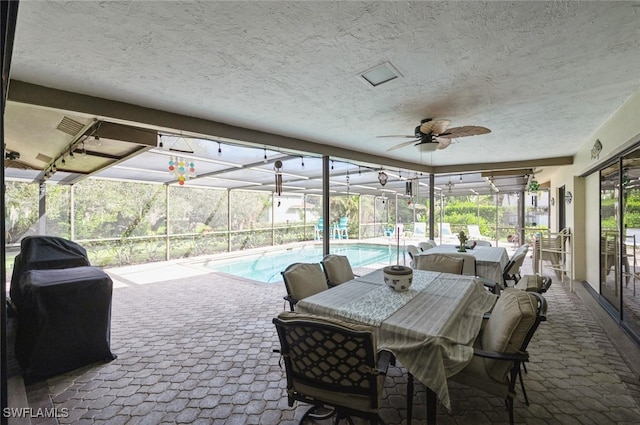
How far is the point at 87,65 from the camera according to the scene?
2.08 m

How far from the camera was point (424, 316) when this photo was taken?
191 centimetres

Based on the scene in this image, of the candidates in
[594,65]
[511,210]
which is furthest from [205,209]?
[511,210]

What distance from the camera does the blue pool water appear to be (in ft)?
26.7

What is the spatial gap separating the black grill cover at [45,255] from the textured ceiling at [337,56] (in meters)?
2.10

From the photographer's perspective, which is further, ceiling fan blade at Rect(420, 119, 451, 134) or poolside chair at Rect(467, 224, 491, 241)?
poolside chair at Rect(467, 224, 491, 241)

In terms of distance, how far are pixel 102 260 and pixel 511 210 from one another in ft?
50.1

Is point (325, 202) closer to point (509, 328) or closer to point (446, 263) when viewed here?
point (446, 263)

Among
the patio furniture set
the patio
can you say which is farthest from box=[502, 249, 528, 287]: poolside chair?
the patio furniture set

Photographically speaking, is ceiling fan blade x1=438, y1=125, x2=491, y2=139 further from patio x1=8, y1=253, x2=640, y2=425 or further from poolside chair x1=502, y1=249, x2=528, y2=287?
patio x1=8, y1=253, x2=640, y2=425

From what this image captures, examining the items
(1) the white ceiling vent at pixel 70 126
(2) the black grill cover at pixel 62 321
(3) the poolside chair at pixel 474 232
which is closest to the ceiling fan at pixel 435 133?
(2) the black grill cover at pixel 62 321

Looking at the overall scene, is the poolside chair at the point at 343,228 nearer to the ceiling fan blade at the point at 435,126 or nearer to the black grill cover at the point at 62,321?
the ceiling fan blade at the point at 435,126

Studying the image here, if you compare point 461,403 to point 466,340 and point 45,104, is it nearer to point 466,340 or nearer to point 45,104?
point 466,340

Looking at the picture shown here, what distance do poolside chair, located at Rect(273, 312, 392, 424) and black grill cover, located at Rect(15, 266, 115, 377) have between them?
220 centimetres

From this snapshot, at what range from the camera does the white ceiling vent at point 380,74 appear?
2.16m
